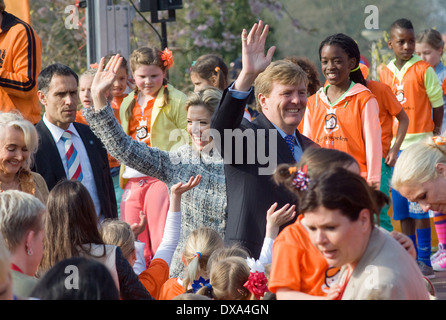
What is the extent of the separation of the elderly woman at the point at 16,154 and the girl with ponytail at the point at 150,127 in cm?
160

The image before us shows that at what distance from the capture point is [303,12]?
21.9 m

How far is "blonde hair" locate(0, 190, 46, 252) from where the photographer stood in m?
3.07

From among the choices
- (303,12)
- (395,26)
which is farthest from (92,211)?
(303,12)

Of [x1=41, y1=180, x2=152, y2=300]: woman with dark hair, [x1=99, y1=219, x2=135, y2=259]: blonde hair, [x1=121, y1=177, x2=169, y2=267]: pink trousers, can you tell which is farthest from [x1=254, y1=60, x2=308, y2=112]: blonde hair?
[x1=121, y1=177, x2=169, y2=267]: pink trousers

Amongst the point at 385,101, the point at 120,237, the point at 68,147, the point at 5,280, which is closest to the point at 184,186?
the point at 120,237

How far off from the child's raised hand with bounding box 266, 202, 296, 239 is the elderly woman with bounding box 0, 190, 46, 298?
1083 mm

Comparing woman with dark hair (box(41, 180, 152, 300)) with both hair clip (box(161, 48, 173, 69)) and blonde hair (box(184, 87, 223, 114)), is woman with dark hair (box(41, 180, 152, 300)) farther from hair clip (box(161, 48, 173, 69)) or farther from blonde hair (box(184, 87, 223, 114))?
hair clip (box(161, 48, 173, 69))

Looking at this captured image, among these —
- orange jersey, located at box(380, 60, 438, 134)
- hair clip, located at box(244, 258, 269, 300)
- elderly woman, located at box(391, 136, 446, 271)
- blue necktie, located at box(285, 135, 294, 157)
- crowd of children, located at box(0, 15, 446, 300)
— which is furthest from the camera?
orange jersey, located at box(380, 60, 438, 134)

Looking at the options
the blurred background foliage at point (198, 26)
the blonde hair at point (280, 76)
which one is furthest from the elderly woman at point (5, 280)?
the blurred background foliage at point (198, 26)

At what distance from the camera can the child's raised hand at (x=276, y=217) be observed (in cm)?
367

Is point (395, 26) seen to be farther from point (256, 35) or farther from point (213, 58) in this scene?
point (256, 35)

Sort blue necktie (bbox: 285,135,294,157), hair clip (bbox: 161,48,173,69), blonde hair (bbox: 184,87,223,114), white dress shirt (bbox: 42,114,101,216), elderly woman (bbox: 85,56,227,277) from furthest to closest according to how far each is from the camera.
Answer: hair clip (bbox: 161,48,173,69) → white dress shirt (bbox: 42,114,101,216) → blonde hair (bbox: 184,87,223,114) → elderly woman (bbox: 85,56,227,277) → blue necktie (bbox: 285,135,294,157)

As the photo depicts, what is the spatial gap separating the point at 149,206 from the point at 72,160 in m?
0.96

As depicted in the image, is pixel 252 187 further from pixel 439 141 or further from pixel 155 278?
pixel 439 141
